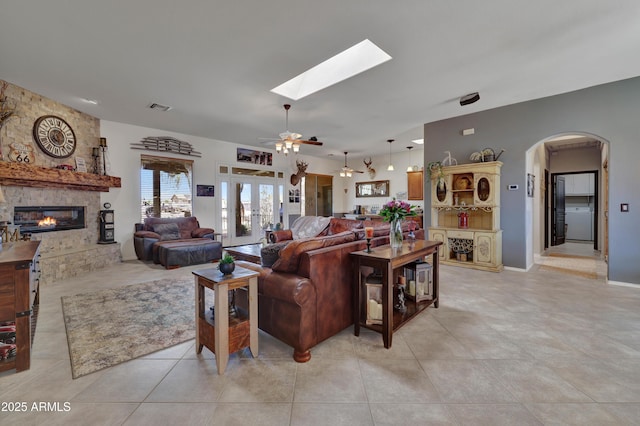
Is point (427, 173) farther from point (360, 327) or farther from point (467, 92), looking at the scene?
point (360, 327)

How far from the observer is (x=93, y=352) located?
7.29 feet

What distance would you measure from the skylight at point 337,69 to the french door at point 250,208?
4.11m

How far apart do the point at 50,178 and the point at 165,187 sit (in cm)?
220

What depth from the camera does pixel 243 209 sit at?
7.98 metres

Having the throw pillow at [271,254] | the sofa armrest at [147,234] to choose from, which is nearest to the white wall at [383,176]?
the sofa armrest at [147,234]

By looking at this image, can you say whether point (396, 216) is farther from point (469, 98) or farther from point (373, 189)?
point (373, 189)

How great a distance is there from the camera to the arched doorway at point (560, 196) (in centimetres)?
587

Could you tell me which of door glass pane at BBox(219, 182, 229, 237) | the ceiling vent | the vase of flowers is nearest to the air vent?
door glass pane at BBox(219, 182, 229, 237)

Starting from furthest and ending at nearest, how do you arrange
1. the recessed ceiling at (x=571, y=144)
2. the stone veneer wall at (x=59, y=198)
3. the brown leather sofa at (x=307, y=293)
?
the recessed ceiling at (x=571, y=144), the stone veneer wall at (x=59, y=198), the brown leather sofa at (x=307, y=293)

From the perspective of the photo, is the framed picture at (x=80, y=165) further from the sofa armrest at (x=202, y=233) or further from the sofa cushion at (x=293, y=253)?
the sofa cushion at (x=293, y=253)

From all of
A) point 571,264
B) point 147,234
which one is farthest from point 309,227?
point 571,264

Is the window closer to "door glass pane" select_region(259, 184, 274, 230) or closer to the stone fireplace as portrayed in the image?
the stone fireplace

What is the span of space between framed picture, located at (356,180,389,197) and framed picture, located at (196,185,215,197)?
525 centimetres

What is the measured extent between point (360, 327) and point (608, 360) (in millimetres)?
1877
